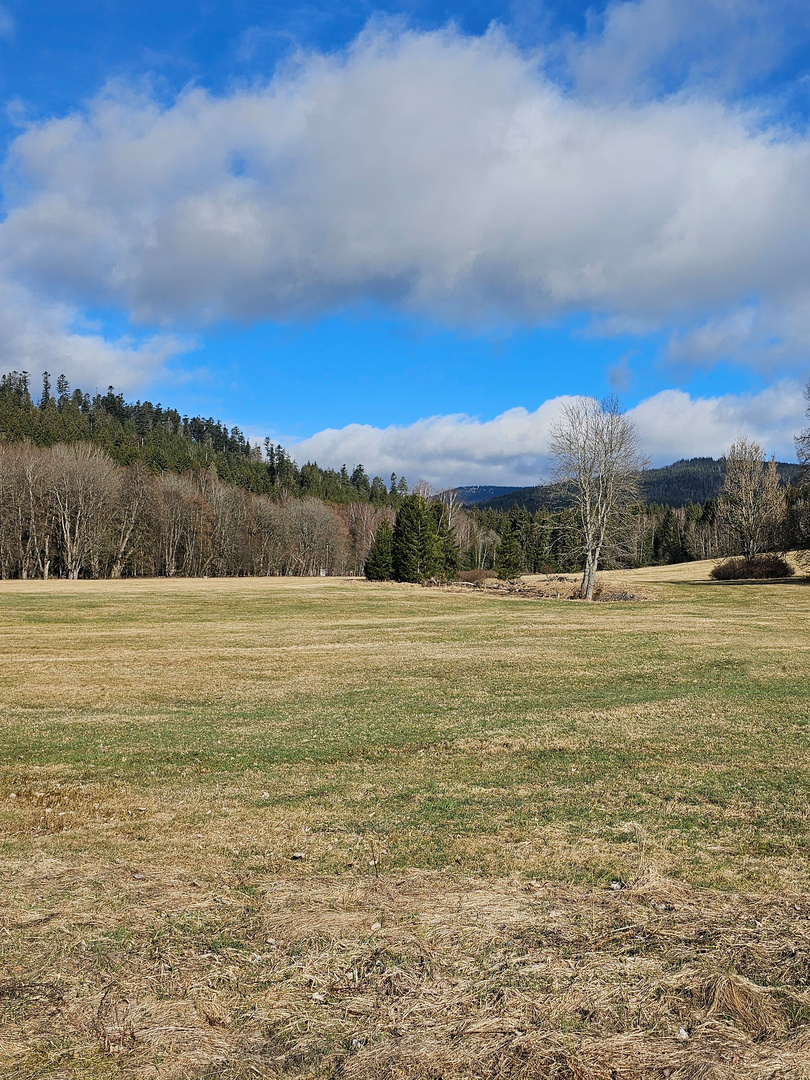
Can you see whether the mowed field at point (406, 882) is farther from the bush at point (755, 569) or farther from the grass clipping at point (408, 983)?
the bush at point (755, 569)

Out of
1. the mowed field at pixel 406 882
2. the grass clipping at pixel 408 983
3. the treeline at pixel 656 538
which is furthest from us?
the treeline at pixel 656 538

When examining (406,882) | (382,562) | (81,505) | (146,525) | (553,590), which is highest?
(81,505)

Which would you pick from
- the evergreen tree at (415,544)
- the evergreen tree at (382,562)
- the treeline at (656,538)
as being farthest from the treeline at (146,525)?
the evergreen tree at (415,544)

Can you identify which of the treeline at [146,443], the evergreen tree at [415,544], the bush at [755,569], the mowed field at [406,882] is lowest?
the mowed field at [406,882]

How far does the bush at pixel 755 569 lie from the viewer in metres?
51.1

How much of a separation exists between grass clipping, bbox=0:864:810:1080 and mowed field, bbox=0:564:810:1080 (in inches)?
0.7

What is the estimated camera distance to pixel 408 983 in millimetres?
4168

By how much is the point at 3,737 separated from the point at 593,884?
9.50 m

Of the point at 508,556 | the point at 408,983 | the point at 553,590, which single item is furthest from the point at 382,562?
the point at 408,983

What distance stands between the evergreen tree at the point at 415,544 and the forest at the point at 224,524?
0.11m

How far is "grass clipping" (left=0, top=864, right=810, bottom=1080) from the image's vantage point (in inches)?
139

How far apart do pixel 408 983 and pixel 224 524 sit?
98.4 meters

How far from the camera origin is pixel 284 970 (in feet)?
14.1

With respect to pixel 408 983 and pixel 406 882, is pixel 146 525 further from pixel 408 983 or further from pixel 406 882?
pixel 408 983
